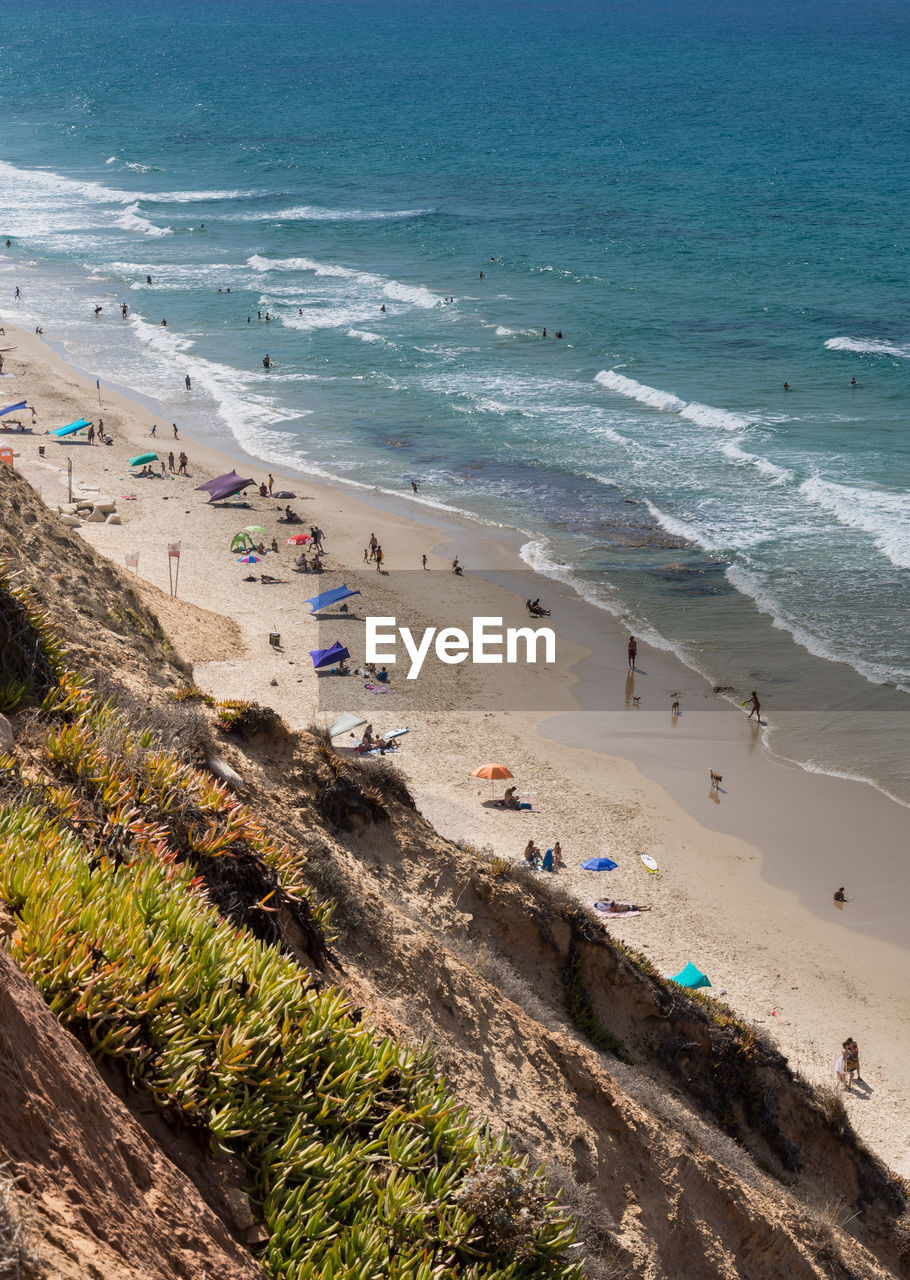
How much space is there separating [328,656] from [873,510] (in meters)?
21.9

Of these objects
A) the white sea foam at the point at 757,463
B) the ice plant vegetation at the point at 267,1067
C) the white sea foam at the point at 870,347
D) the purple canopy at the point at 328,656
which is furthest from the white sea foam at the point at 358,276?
the ice plant vegetation at the point at 267,1067

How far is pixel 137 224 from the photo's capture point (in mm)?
93438

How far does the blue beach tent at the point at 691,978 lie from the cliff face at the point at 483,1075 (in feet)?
17.3

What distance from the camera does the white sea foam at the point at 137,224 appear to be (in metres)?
90.8

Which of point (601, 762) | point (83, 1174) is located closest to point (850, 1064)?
point (601, 762)

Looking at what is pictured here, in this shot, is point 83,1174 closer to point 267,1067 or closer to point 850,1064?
point 267,1067

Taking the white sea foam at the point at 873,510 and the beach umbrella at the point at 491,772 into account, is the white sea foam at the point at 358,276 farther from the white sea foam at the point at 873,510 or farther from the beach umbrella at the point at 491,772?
the beach umbrella at the point at 491,772

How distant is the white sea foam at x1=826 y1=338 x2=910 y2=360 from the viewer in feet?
191

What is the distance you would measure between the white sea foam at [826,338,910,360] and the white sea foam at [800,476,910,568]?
19.0 meters

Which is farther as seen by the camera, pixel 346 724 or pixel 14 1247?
pixel 346 724

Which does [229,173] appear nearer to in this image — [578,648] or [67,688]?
[578,648]

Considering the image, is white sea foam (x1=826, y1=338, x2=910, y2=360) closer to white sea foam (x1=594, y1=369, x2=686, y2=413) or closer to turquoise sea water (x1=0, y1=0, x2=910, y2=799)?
turquoise sea water (x1=0, y1=0, x2=910, y2=799)

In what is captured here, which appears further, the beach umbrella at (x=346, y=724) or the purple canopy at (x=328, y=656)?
the purple canopy at (x=328, y=656)

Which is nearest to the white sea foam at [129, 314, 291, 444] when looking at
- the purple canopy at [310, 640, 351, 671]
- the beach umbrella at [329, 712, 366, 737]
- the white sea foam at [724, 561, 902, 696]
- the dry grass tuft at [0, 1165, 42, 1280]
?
the purple canopy at [310, 640, 351, 671]
